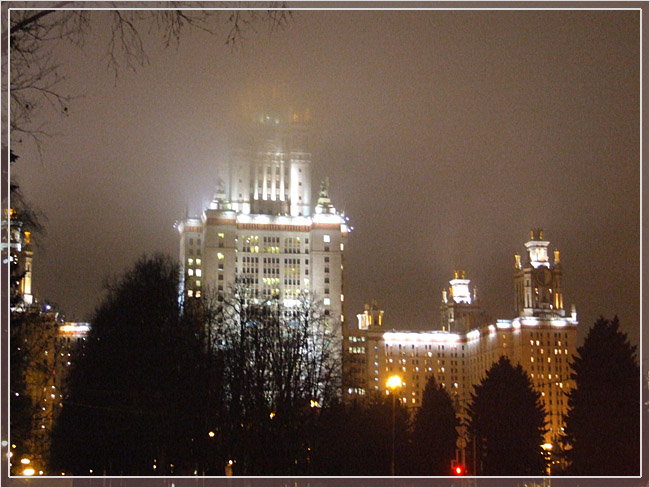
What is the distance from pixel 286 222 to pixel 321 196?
693 centimetres

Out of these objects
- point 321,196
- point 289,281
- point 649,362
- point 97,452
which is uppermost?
point 321,196

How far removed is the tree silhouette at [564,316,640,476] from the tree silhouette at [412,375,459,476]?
11049mm

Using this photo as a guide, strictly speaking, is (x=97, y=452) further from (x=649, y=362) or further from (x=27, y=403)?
(x=649, y=362)

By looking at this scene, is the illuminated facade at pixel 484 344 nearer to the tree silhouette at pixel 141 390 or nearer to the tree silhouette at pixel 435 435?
the tree silhouette at pixel 435 435

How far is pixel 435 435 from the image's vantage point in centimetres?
6209

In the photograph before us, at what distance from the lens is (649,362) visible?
20.3 meters

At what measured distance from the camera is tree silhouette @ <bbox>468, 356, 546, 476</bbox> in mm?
50188

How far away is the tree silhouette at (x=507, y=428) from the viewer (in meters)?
50.2

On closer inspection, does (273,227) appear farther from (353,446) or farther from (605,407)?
(605,407)

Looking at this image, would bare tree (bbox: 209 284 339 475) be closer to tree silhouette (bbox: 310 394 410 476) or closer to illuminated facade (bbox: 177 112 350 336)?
tree silhouette (bbox: 310 394 410 476)

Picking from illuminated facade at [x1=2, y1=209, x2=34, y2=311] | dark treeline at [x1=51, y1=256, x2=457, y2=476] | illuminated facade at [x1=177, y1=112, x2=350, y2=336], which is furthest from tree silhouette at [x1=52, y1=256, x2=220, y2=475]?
illuminated facade at [x1=177, y1=112, x2=350, y2=336]

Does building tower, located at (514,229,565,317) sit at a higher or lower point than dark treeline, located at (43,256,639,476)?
higher

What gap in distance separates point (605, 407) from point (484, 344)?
139 metres

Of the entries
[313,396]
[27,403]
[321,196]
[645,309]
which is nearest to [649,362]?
[645,309]
